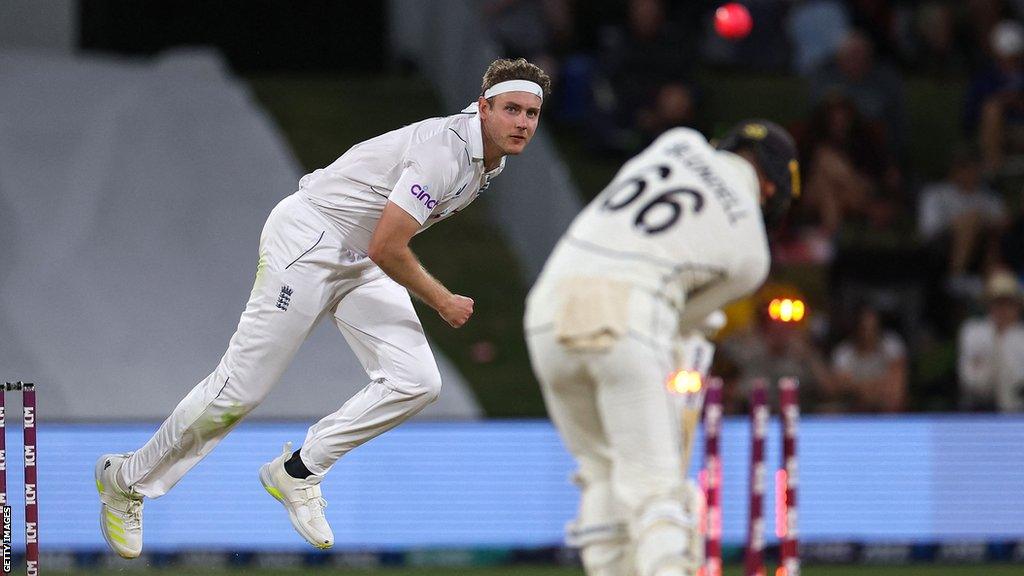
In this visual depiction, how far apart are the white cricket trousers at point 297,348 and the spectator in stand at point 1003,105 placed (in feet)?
24.6

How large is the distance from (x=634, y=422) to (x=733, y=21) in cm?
929

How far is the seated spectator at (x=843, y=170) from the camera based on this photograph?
12641 mm

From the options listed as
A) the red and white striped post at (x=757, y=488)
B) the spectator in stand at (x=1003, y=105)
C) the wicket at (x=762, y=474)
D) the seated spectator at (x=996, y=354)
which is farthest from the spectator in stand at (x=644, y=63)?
the red and white striped post at (x=757, y=488)

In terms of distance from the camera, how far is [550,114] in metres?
14.1

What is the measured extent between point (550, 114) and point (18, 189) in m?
4.17

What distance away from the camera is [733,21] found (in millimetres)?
14156

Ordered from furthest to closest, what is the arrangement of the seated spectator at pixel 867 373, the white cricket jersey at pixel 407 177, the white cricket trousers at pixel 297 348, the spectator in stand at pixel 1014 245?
the spectator in stand at pixel 1014 245
the seated spectator at pixel 867 373
the white cricket trousers at pixel 297 348
the white cricket jersey at pixel 407 177

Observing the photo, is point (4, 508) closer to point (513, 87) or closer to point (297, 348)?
point (297, 348)

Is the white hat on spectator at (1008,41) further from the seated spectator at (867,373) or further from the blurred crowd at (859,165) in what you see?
the seated spectator at (867,373)

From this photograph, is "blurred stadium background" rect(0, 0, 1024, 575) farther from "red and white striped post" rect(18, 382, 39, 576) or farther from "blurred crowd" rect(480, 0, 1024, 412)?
"red and white striped post" rect(18, 382, 39, 576)

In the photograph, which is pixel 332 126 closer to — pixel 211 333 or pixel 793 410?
pixel 211 333

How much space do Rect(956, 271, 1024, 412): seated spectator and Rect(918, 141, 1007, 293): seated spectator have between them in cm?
85

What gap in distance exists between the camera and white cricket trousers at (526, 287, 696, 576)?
17.4 ft

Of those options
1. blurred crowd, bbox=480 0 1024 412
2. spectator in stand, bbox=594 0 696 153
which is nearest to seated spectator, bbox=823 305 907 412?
blurred crowd, bbox=480 0 1024 412
